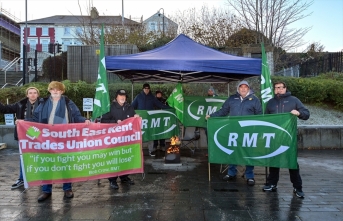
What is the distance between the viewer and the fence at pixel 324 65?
677 inches

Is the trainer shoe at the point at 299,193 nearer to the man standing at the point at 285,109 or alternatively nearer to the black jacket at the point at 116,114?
the man standing at the point at 285,109

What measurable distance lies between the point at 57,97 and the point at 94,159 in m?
1.18

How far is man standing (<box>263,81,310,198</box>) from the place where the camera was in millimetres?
5676

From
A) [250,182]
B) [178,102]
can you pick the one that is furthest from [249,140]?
[178,102]

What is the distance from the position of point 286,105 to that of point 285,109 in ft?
0.24

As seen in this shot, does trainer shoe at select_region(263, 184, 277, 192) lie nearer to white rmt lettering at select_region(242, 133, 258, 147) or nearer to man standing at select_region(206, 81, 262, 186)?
man standing at select_region(206, 81, 262, 186)

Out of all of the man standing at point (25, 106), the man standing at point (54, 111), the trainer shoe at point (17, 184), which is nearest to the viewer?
the man standing at point (54, 111)

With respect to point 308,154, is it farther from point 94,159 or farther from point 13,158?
point 13,158

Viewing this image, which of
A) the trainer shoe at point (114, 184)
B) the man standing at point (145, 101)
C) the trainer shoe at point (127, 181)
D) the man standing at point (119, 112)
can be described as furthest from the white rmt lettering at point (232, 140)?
the man standing at point (145, 101)

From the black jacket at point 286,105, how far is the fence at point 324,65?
12.8 meters

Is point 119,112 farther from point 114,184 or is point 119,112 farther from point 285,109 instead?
point 285,109

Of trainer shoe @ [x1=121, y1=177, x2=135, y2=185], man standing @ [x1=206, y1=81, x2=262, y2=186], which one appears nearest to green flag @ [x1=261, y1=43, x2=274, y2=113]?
man standing @ [x1=206, y1=81, x2=262, y2=186]

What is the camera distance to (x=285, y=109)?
19.4 feet

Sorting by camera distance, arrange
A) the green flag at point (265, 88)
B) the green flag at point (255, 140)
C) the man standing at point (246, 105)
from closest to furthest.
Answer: the green flag at point (255, 140), the man standing at point (246, 105), the green flag at point (265, 88)
